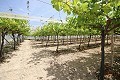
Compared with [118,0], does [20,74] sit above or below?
below

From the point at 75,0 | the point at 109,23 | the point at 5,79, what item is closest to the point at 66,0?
the point at 75,0

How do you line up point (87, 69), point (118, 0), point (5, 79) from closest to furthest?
point (118, 0), point (5, 79), point (87, 69)

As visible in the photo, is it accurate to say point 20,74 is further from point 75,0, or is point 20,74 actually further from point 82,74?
point 75,0

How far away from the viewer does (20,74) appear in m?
12.5

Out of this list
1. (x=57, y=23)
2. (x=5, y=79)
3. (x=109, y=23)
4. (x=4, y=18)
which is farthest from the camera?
(x=57, y=23)

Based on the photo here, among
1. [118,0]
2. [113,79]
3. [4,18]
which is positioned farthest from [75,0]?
[4,18]

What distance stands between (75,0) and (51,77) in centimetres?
910

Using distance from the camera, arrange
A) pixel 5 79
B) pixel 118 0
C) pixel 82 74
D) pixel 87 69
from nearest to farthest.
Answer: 1. pixel 118 0
2. pixel 5 79
3. pixel 82 74
4. pixel 87 69

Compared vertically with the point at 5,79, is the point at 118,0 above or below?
above

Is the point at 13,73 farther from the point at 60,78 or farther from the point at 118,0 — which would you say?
the point at 118,0

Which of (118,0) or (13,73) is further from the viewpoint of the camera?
(13,73)

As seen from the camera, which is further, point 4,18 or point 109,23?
point 4,18

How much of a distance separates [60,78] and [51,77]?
0.65 meters

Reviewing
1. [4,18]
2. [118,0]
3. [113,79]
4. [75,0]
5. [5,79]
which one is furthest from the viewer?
[4,18]
